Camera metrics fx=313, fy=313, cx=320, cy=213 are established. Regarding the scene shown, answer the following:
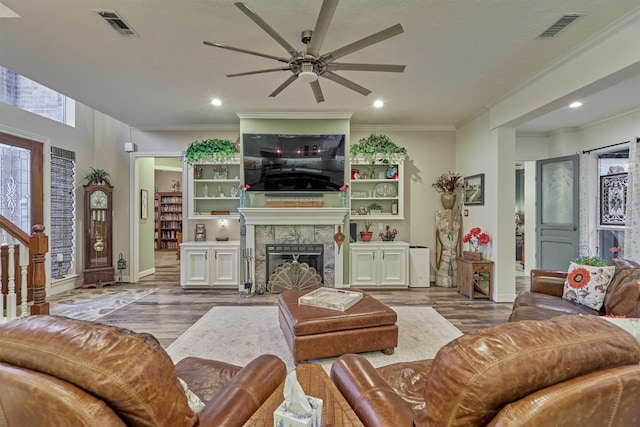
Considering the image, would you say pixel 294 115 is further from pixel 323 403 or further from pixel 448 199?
pixel 323 403

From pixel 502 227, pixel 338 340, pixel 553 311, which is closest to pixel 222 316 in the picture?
pixel 338 340

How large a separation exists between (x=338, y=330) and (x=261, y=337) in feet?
3.23

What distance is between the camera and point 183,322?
364 cm

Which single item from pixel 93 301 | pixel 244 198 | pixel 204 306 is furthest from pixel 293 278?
pixel 93 301

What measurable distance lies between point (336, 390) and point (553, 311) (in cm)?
218

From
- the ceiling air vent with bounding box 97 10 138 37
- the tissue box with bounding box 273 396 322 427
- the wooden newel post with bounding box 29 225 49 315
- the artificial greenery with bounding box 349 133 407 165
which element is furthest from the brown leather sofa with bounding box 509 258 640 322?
the wooden newel post with bounding box 29 225 49 315

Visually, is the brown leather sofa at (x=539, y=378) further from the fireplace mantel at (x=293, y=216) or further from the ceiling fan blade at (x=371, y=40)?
the fireplace mantel at (x=293, y=216)

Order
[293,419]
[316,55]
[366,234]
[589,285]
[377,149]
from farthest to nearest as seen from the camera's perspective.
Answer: [366,234]
[377,149]
[589,285]
[316,55]
[293,419]

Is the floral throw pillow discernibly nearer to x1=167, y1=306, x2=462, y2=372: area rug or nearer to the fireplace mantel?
x1=167, y1=306, x2=462, y2=372: area rug

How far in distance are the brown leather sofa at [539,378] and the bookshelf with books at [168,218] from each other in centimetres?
1065

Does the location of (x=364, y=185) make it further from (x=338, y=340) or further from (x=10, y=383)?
Answer: (x=10, y=383)

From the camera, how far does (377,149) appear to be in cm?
523

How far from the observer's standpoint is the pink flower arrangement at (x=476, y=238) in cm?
462

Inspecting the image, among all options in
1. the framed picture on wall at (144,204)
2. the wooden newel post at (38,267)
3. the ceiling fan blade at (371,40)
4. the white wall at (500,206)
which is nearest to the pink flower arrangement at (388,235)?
the white wall at (500,206)
